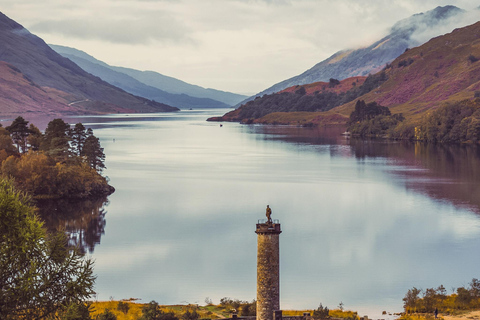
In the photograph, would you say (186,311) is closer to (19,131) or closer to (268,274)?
(268,274)

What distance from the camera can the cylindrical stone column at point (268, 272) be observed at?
91.1 feet

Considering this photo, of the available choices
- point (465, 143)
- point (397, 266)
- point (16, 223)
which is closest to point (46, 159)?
point (397, 266)

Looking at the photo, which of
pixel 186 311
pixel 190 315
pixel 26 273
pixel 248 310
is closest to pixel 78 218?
pixel 186 311

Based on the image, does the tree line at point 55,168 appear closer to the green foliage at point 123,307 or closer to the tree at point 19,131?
the tree at point 19,131

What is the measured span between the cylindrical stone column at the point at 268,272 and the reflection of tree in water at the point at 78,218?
94.7ft

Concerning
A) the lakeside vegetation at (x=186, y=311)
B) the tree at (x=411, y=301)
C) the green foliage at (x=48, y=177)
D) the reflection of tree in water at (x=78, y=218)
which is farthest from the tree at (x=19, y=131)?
the tree at (x=411, y=301)

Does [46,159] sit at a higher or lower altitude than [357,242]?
higher

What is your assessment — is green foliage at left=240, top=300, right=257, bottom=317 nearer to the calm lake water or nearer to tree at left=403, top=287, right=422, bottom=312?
the calm lake water

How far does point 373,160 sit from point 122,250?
80.0 metres

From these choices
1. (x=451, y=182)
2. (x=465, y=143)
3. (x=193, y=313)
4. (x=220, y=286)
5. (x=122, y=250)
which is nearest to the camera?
(x=193, y=313)

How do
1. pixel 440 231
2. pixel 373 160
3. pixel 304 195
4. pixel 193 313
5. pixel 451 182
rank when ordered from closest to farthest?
pixel 193 313, pixel 440 231, pixel 304 195, pixel 451 182, pixel 373 160

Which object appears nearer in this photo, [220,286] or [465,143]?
[220,286]

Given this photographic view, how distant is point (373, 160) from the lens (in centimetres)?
12525

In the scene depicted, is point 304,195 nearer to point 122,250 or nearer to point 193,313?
point 122,250
